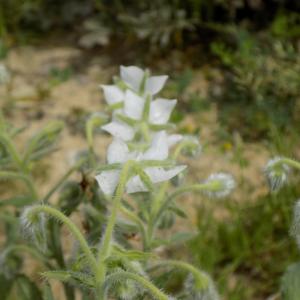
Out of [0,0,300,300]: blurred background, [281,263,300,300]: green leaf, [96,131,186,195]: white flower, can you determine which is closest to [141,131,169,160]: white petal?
[96,131,186,195]: white flower

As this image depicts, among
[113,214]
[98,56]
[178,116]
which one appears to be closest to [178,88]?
[178,116]

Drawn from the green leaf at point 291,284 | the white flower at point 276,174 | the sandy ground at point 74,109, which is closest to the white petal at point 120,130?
the white flower at point 276,174

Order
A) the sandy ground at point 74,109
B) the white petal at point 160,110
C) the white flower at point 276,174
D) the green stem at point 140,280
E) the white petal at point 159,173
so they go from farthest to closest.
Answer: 1. the sandy ground at point 74,109
2. the white petal at point 160,110
3. the white flower at point 276,174
4. the white petal at point 159,173
5. the green stem at point 140,280

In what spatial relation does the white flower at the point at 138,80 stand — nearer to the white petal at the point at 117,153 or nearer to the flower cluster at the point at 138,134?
the flower cluster at the point at 138,134

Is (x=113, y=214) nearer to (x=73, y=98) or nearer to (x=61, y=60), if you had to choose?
(x=73, y=98)

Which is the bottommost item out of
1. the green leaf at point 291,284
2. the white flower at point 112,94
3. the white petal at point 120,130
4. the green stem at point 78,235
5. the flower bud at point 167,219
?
the flower bud at point 167,219

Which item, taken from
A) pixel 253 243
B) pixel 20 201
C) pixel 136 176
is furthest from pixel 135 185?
pixel 253 243

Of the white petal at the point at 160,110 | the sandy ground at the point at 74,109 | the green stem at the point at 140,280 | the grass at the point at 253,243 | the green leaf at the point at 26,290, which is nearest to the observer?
the green stem at the point at 140,280
